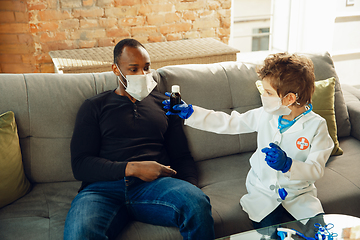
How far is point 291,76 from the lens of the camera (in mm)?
1285

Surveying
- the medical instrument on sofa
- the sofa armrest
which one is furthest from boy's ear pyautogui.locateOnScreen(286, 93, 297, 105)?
the sofa armrest

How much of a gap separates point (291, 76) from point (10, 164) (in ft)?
4.13

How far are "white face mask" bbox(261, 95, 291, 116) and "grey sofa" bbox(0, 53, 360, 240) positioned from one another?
1.50 ft

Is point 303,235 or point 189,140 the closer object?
point 303,235

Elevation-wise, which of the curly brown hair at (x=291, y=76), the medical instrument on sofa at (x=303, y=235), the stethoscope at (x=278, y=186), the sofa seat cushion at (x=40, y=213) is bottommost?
the sofa seat cushion at (x=40, y=213)

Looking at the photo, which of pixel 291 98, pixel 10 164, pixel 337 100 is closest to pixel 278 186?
pixel 291 98

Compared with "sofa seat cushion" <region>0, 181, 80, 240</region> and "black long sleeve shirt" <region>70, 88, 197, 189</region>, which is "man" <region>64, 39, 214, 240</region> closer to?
"black long sleeve shirt" <region>70, 88, 197, 189</region>

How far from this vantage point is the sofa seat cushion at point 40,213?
4.20 ft

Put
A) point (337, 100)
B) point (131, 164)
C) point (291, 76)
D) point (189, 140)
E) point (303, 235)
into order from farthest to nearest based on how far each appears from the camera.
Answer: point (337, 100) < point (189, 140) < point (131, 164) < point (291, 76) < point (303, 235)

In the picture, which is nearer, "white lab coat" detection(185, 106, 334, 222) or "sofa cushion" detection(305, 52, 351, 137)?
"white lab coat" detection(185, 106, 334, 222)

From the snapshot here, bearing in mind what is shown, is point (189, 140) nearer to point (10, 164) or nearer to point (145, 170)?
point (145, 170)

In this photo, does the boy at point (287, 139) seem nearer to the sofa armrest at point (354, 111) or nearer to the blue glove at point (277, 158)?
the blue glove at point (277, 158)

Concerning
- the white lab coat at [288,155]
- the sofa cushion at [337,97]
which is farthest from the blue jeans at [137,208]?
the sofa cushion at [337,97]

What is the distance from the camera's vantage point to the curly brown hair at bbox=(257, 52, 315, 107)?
1.29 m
